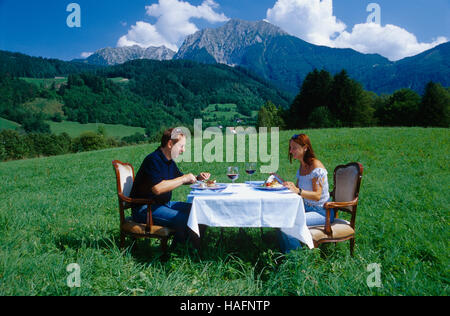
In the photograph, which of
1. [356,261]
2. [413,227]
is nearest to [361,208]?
[413,227]

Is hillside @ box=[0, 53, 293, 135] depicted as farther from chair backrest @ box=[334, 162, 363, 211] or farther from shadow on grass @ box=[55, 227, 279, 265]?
chair backrest @ box=[334, 162, 363, 211]

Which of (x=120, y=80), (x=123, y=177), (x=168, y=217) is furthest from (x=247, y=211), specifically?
(x=120, y=80)

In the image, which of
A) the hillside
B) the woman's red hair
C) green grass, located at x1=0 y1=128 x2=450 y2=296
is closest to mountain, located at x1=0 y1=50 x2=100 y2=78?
the hillside

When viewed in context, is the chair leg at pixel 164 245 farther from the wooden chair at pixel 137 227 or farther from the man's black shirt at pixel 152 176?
the man's black shirt at pixel 152 176

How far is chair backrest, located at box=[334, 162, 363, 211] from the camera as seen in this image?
377 centimetres

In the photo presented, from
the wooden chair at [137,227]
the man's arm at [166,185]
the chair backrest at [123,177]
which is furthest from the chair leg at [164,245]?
the chair backrest at [123,177]

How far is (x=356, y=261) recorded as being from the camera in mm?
3580

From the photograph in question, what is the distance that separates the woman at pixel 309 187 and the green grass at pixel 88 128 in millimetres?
77542

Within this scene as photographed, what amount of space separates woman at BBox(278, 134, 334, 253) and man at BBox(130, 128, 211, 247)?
1236 millimetres

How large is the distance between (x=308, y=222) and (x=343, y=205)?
0.48 metres

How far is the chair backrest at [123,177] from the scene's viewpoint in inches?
151

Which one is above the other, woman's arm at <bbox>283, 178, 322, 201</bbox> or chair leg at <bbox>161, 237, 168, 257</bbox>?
woman's arm at <bbox>283, 178, 322, 201</bbox>

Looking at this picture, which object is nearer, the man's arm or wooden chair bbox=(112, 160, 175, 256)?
the man's arm

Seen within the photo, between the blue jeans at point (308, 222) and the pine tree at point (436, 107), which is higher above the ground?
the pine tree at point (436, 107)
